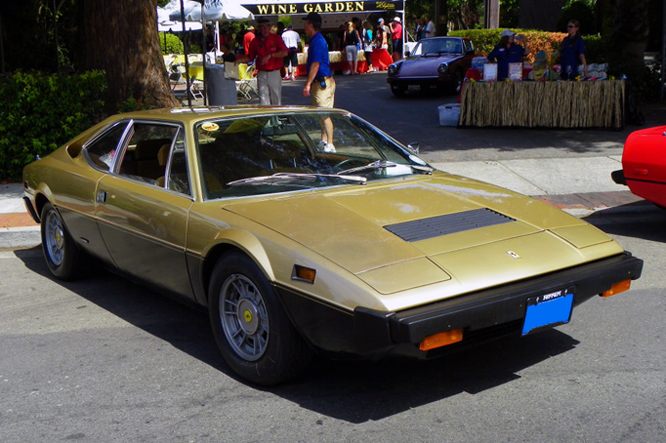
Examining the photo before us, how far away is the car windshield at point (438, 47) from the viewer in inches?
766

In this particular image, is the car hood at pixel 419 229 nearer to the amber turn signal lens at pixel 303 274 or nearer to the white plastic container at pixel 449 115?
the amber turn signal lens at pixel 303 274

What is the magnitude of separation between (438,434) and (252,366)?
103 cm

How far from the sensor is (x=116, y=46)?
1059cm

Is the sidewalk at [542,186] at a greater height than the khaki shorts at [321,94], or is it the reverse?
the khaki shorts at [321,94]

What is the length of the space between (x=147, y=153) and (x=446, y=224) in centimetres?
216

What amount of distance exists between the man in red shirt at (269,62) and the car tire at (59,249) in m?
5.99

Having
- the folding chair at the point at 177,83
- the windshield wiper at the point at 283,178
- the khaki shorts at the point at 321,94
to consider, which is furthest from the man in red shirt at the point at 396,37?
the windshield wiper at the point at 283,178

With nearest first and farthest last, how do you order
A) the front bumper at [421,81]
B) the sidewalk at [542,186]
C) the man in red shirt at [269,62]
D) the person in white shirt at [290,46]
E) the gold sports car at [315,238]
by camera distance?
the gold sports car at [315,238] < the sidewalk at [542,186] < the man in red shirt at [269,62] < the front bumper at [421,81] < the person in white shirt at [290,46]

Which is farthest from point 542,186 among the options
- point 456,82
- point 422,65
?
point 456,82

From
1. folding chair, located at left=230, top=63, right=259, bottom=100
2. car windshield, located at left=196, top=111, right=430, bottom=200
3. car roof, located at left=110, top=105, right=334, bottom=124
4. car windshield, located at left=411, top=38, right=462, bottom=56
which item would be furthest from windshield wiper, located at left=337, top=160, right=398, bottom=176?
car windshield, located at left=411, top=38, right=462, bottom=56

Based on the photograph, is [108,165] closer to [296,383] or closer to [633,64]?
[296,383]

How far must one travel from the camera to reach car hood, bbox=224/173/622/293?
351 centimetres

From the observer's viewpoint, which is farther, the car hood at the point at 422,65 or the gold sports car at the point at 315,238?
the car hood at the point at 422,65

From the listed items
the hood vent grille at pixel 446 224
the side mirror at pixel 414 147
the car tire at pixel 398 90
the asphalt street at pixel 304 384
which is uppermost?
the side mirror at pixel 414 147
